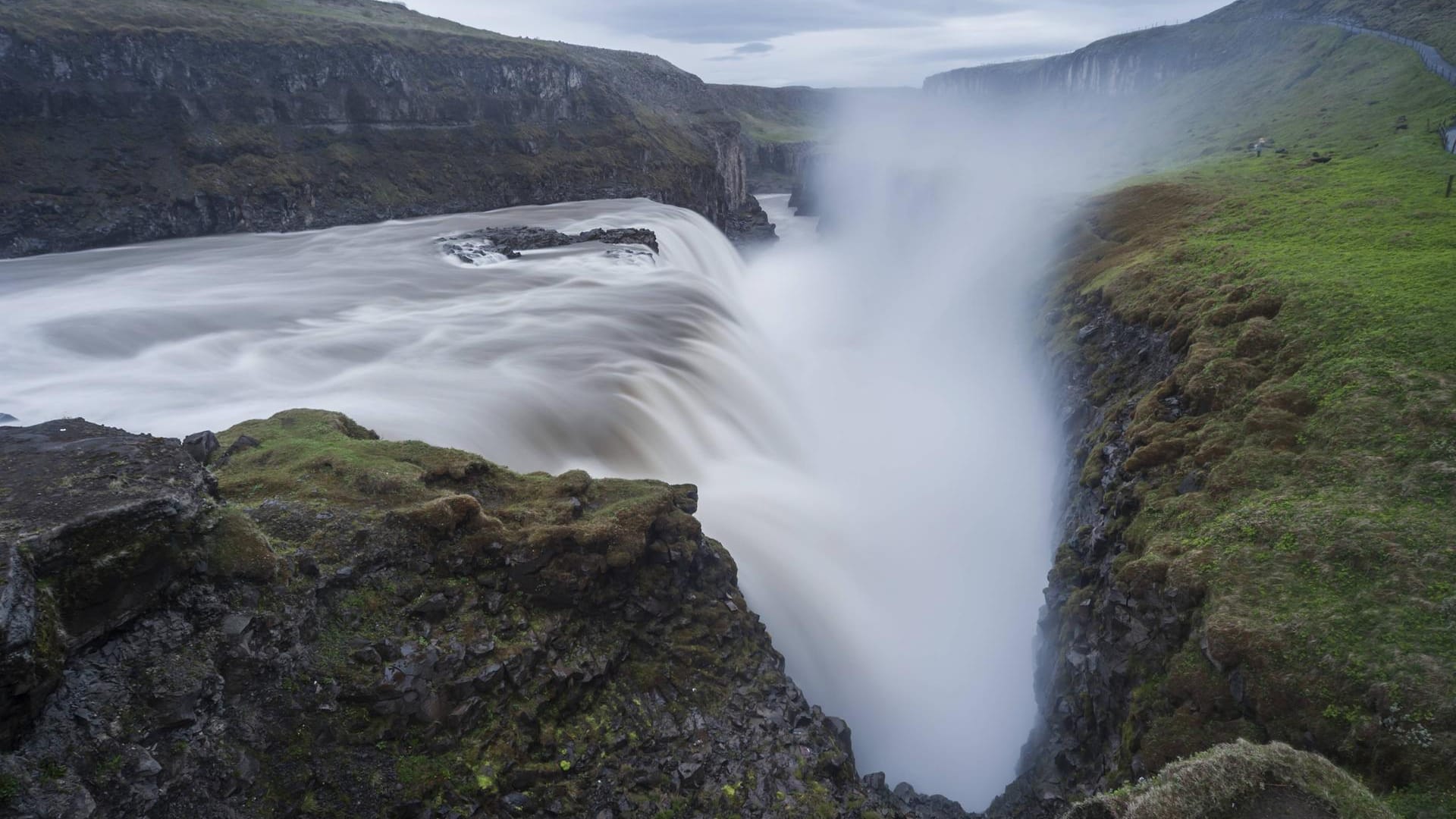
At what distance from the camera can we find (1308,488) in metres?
14.5

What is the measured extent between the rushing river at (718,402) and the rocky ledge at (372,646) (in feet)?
13.7

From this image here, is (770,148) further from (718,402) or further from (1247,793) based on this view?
(1247,793)

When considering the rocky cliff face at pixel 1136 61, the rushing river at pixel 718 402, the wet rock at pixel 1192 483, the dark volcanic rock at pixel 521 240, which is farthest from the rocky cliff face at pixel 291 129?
the rocky cliff face at pixel 1136 61

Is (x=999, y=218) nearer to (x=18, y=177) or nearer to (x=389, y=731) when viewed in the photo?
(x=389, y=731)

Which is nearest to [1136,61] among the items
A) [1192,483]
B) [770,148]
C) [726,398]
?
[770,148]

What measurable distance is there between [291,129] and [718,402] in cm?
7164

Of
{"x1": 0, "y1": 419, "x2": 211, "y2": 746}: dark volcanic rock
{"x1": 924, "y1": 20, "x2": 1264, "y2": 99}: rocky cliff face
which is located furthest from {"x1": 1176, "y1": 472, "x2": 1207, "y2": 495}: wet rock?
{"x1": 924, "y1": 20, "x2": 1264, "y2": 99}: rocky cliff face

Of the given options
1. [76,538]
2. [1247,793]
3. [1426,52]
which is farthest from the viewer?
[1426,52]

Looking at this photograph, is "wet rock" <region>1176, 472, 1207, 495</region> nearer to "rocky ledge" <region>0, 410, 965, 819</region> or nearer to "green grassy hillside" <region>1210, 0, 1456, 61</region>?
"rocky ledge" <region>0, 410, 965, 819</region>

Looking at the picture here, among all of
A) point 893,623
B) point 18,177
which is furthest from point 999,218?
point 18,177

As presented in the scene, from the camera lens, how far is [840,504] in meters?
26.1

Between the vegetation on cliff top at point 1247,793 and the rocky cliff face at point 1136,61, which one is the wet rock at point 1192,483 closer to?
the vegetation on cliff top at point 1247,793

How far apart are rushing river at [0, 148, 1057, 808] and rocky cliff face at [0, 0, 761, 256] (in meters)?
13.9

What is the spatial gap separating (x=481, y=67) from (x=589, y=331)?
78.4 m
